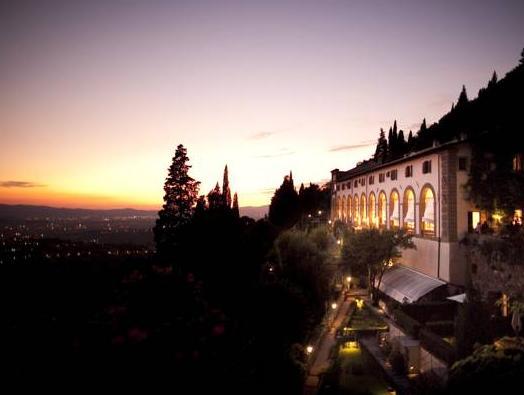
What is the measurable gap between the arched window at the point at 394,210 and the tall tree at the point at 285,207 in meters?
28.0

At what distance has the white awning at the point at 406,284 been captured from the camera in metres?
26.8

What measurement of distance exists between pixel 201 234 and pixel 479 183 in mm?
22161

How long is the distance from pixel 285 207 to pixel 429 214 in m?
37.3

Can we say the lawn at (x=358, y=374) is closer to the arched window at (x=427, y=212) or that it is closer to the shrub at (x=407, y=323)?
the shrub at (x=407, y=323)

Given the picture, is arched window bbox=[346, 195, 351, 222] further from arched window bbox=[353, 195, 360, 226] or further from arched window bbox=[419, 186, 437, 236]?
arched window bbox=[419, 186, 437, 236]

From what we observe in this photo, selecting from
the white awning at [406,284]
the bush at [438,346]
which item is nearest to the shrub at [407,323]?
the bush at [438,346]

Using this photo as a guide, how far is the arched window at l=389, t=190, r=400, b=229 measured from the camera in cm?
3553

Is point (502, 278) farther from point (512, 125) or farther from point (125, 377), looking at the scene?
point (125, 377)

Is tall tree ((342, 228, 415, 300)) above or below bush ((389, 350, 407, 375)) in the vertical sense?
above

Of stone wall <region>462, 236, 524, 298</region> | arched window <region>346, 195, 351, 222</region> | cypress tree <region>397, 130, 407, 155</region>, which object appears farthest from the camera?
cypress tree <region>397, 130, 407, 155</region>

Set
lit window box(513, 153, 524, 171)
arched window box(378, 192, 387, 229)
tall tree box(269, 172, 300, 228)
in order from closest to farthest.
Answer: lit window box(513, 153, 524, 171) → arched window box(378, 192, 387, 229) → tall tree box(269, 172, 300, 228)

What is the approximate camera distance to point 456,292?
25.7m

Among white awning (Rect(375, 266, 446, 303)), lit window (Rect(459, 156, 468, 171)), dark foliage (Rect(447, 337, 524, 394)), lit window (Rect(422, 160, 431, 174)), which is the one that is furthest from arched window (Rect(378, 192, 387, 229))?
dark foliage (Rect(447, 337, 524, 394))

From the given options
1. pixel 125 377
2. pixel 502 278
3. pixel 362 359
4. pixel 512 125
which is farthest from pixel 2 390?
pixel 512 125
